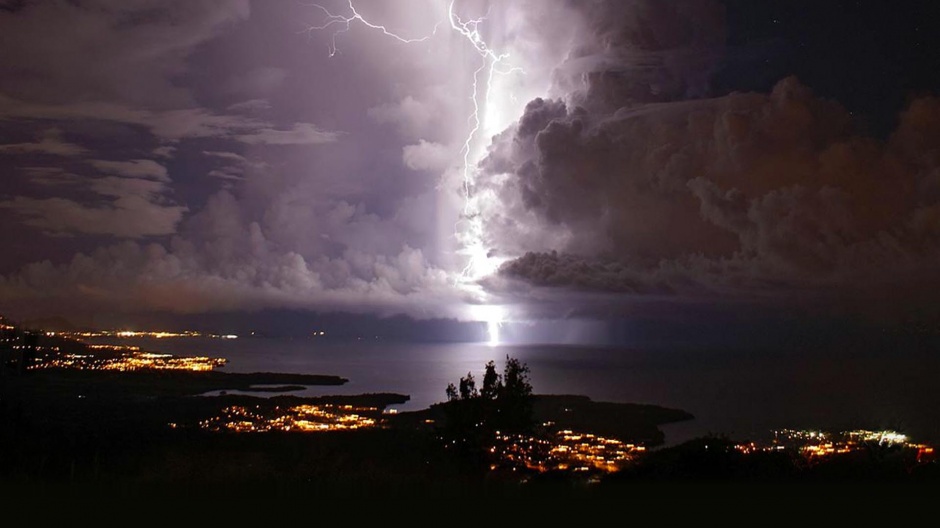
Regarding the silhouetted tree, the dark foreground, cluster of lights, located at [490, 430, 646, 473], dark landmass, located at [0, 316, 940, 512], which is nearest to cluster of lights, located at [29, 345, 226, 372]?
dark landmass, located at [0, 316, 940, 512]

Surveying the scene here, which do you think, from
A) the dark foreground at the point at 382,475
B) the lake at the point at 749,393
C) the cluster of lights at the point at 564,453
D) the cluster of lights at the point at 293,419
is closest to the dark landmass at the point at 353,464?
the dark foreground at the point at 382,475

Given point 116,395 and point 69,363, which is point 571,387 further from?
point 69,363

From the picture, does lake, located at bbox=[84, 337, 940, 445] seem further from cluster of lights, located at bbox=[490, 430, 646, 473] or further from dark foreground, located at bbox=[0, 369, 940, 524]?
dark foreground, located at bbox=[0, 369, 940, 524]

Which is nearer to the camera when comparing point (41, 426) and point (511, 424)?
point (511, 424)

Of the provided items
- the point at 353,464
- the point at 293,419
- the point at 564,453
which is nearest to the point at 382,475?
the point at 353,464

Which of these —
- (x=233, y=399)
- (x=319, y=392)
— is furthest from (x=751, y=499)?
(x=319, y=392)

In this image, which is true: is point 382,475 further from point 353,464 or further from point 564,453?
point 564,453
